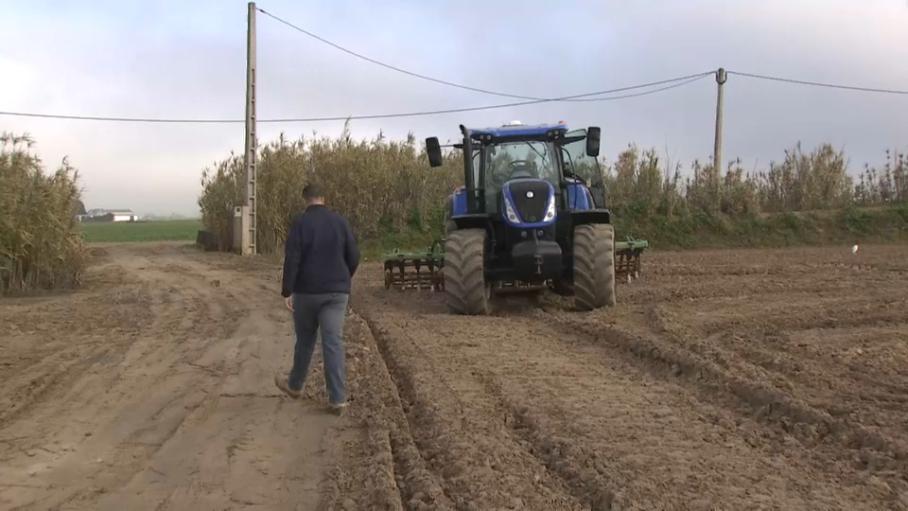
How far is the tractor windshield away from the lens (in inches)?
442

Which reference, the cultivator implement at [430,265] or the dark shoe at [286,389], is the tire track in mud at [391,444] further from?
the cultivator implement at [430,265]

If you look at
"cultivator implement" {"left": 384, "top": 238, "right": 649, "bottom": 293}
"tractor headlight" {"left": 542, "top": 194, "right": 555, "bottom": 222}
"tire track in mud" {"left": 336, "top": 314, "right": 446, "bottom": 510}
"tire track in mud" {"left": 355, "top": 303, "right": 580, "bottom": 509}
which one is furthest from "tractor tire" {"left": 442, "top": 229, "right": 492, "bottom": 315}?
Answer: "tire track in mud" {"left": 355, "top": 303, "right": 580, "bottom": 509}

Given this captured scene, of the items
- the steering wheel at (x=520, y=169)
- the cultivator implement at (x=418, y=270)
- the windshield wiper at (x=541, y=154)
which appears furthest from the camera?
the cultivator implement at (x=418, y=270)

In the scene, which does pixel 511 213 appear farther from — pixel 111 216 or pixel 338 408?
pixel 111 216

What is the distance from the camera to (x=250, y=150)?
23406mm

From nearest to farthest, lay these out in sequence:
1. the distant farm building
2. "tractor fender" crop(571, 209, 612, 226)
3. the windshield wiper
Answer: "tractor fender" crop(571, 209, 612, 226) → the windshield wiper → the distant farm building

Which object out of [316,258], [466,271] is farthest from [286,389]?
[466,271]

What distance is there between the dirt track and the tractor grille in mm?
1374

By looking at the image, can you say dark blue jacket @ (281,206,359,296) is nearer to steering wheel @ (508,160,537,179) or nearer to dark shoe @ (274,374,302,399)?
dark shoe @ (274,374,302,399)

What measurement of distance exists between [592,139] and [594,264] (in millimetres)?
1972

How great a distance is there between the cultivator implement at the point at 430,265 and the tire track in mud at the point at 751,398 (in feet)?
16.1

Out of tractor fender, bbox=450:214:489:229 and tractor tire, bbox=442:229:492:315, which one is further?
tractor fender, bbox=450:214:489:229

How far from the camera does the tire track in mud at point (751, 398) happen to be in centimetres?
445

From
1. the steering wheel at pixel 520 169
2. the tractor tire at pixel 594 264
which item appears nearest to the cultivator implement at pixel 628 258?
the steering wheel at pixel 520 169
